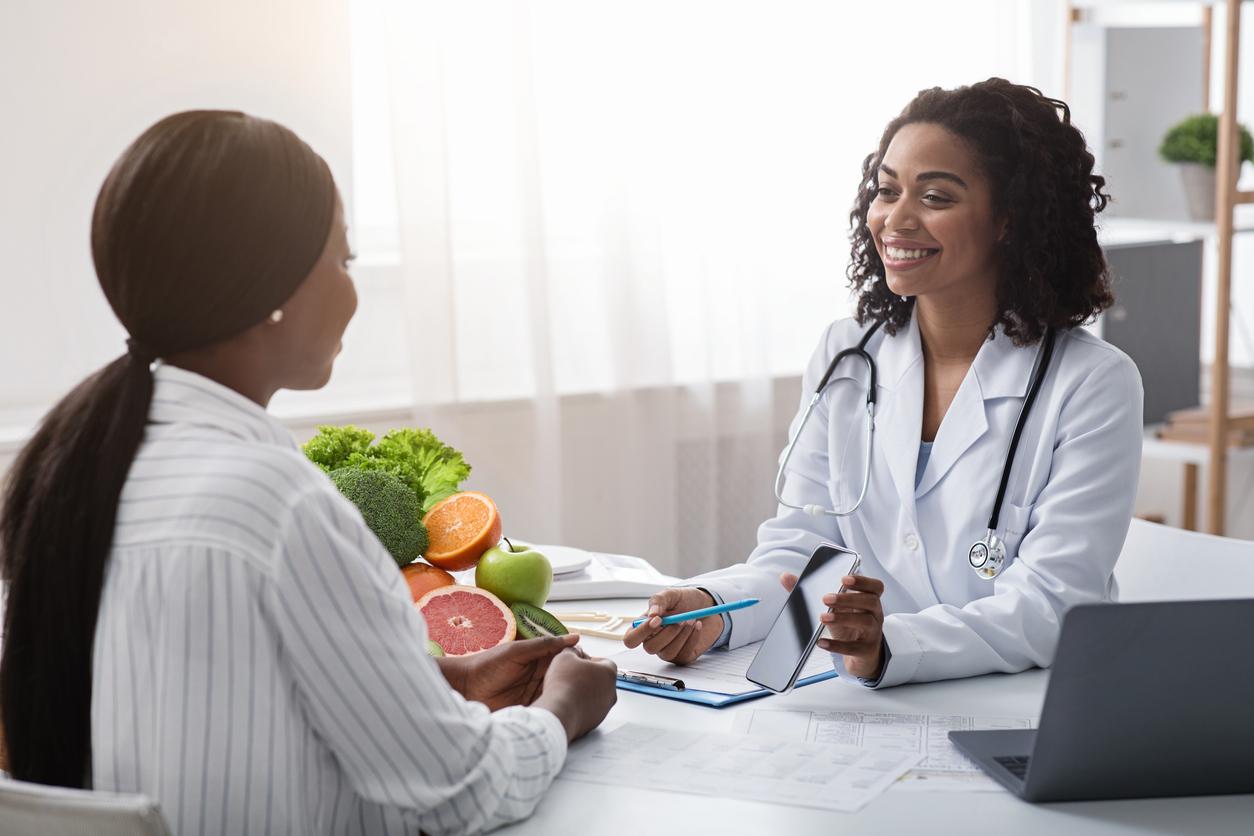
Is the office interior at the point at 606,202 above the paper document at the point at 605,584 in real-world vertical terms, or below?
above

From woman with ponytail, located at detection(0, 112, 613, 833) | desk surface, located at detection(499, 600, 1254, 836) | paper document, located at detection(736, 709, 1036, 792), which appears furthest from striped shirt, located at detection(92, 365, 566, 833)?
paper document, located at detection(736, 709, 1036, 792)

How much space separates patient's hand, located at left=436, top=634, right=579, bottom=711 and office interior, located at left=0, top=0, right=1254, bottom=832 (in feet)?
4.46

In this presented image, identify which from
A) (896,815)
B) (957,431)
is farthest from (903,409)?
(896,815)

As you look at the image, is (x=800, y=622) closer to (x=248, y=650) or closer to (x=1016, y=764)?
(x=1016, y=764)

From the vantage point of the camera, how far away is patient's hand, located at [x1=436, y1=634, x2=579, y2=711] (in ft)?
4.26

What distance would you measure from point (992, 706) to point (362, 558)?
28.7 inches

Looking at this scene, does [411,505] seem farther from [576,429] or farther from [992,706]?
[576,429]

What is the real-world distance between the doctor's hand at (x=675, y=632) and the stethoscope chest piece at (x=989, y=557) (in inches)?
12.6

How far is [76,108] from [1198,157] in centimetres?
245

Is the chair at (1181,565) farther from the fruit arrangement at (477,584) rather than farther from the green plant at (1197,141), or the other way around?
the green plant at (1197,141)

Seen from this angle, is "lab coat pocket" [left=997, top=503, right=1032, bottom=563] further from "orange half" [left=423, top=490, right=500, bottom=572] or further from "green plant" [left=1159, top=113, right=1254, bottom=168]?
"green plant" [left=1159, top=113, right=1254, bottom=168]

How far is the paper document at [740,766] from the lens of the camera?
45.3 inches

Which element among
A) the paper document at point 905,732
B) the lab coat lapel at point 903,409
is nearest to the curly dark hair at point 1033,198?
the lab coat lapel at point 903,409

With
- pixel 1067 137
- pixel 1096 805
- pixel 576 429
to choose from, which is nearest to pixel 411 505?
pixel 1096 805
